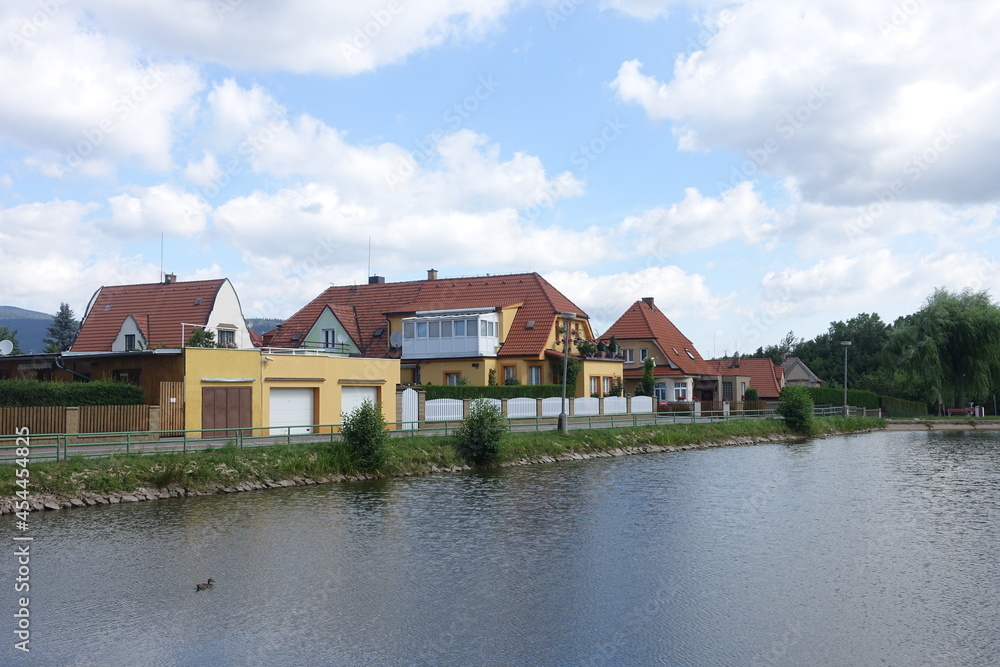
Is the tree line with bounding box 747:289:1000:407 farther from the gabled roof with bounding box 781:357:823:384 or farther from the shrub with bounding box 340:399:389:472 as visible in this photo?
the shrub with bounding box 340:399:389:472

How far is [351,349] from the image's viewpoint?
5734 cm

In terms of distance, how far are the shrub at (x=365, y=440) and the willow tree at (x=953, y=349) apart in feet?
167

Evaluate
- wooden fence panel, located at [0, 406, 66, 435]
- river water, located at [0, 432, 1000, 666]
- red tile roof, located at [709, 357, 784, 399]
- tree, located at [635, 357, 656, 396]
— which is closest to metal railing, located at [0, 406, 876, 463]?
wooden fence panel, located at [0, 406, 66, 435]

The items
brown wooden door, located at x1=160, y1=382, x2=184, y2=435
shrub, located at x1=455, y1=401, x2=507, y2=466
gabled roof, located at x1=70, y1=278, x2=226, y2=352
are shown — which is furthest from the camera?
gabled roof, located at x1=70, y1=278, x2=226, y2=352

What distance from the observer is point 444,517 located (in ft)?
73.3

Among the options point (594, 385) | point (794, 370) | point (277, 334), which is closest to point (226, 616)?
point (594, 385)

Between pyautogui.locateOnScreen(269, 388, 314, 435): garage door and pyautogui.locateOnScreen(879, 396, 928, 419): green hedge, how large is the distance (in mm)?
54731

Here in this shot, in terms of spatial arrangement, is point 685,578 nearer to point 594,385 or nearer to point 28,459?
point 28,459

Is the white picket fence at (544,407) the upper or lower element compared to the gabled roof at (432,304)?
lower

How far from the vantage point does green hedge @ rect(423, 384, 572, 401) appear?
4728 centimetres

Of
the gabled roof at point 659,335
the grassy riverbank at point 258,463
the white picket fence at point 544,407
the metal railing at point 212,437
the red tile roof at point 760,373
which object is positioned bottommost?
the grassy riverbank at point 258,463

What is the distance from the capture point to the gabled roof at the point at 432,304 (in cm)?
5625
